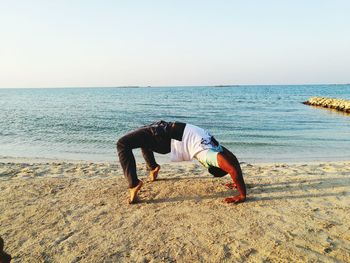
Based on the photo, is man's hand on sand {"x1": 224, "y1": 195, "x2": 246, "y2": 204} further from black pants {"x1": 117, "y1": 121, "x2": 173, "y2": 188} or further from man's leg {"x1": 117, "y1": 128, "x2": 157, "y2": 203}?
man's leg {"x1": 117, "y1": 128, "x2": 157, "y2": 203}

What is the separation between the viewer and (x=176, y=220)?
472 cm

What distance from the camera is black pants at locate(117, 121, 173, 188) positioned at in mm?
5488

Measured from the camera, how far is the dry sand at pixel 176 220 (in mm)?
3840

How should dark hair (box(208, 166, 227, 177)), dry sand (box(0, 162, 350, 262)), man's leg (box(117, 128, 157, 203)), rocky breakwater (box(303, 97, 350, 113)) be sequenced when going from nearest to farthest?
dry sand (box(0, 162, 350, 262)) → man's leg (box(117, 128, 157, 203)) → dark hair (box(208, 166, 227, 177)) → rocky breakwater (box(303, 97, 350, 113))

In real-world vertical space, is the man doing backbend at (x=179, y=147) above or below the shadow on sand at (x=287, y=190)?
above

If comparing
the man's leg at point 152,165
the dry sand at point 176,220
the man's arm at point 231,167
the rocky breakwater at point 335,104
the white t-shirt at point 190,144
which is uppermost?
the white t-shirt at point 190,144

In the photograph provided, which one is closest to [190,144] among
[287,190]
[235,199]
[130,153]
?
[130,153]

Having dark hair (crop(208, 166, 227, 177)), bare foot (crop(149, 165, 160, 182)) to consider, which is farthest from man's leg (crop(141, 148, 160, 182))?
dark hair (crop(208, 166, 227, 177))

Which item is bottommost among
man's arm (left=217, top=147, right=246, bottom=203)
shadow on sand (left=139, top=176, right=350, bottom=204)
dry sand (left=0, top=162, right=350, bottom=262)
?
shadow on sand (left=139, top=176, right=350, bottom=204)

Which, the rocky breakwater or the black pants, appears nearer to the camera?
the black pants

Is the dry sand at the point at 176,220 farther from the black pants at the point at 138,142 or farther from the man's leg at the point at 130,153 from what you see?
the black pants at the point at 138,142

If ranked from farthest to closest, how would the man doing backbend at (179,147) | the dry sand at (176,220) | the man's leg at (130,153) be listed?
the man's leg at (130,153), the man doing backbend at (179,147), the dry sand at (176,220)

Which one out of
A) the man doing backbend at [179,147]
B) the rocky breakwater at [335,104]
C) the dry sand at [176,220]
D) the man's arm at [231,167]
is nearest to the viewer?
the dry sand at [176,220]

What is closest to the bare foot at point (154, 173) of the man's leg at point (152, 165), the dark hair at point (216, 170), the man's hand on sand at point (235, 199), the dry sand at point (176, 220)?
the man's leg at point (152, 165)
